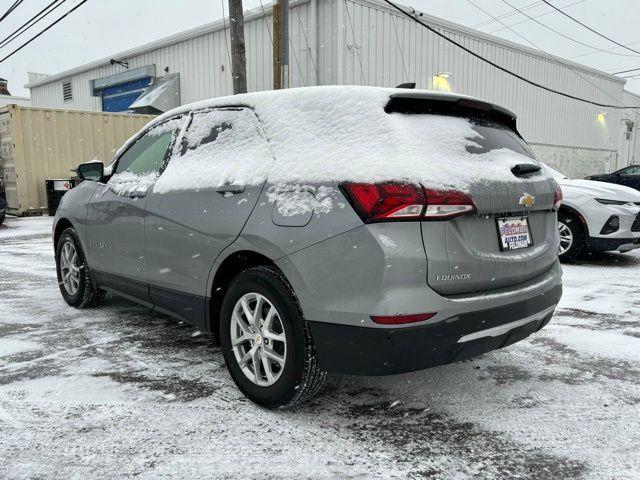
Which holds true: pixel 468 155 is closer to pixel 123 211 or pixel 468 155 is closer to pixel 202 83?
pixel 123 211

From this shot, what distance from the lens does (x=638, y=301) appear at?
204 inches

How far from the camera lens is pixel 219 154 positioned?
3158 mm

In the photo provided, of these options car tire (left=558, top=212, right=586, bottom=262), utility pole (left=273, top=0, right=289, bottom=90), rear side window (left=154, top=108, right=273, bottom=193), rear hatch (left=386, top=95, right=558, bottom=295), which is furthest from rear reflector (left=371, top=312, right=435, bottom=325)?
utility pole (left=273, top=0, right=289, bottom=90)

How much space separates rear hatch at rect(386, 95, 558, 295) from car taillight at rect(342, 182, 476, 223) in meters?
0.04

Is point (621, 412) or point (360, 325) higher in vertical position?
point (360, 325)

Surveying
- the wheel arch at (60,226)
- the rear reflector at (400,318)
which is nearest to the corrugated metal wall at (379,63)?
the wheel arch at (60,226)

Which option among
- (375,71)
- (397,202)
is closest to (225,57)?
(375,71)

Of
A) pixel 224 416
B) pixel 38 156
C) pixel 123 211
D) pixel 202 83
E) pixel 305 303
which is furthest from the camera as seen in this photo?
pixel 202 83

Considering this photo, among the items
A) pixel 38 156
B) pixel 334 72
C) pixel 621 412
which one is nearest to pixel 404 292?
pixel 621 412

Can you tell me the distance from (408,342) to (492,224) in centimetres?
72

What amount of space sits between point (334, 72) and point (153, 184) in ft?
37.6

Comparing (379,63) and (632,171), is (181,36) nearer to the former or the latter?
(379,63)

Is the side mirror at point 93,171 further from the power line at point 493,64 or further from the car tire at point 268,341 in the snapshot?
the power line at point 493,64

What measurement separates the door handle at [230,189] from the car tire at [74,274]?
216 centimetres
